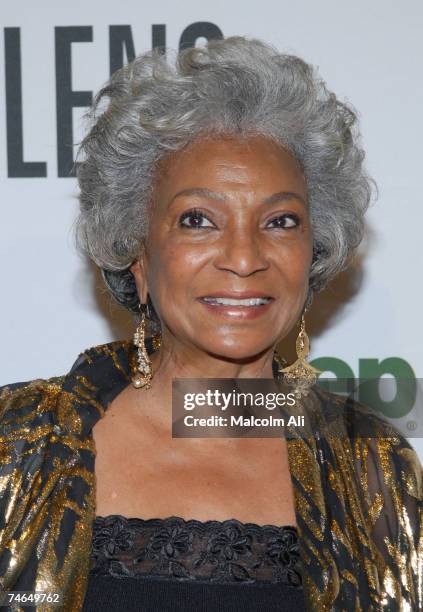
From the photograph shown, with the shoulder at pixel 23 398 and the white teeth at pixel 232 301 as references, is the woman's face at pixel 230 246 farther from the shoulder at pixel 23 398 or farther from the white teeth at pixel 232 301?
the shoulder at pixel 23 398

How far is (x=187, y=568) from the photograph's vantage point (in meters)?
1.49

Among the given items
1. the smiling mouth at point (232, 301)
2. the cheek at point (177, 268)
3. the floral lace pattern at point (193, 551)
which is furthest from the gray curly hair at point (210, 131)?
the floral lace pattern at point (193, 551)

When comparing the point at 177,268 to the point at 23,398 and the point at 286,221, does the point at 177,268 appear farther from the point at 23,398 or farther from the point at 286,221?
the point at 23,398

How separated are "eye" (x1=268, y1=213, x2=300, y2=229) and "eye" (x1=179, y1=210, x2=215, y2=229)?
0.13 meters

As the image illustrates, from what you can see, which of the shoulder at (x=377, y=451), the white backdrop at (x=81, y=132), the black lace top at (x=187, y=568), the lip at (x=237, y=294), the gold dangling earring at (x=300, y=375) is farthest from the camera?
the white backdrop at (x=81, y=132)

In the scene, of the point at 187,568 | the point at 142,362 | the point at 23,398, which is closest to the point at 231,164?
the point at 142,362

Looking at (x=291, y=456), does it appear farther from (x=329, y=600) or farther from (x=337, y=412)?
(x=329, y=600)

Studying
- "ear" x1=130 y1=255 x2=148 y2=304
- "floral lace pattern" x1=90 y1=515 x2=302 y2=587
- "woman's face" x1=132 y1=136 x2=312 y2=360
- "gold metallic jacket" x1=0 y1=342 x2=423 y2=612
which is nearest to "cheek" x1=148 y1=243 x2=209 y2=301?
"woman's face" x1=132 y1=136 x2=312 y2=360

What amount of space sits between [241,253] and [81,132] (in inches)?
28.5

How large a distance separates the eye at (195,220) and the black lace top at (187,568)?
0.51 meters

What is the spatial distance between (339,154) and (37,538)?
898 mm

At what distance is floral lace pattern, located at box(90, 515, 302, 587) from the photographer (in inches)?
58.9

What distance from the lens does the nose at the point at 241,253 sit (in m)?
1.57

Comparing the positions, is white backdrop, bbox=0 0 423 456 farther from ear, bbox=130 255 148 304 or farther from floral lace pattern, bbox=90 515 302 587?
floral lace pattern, bbox=90 515 302 587
